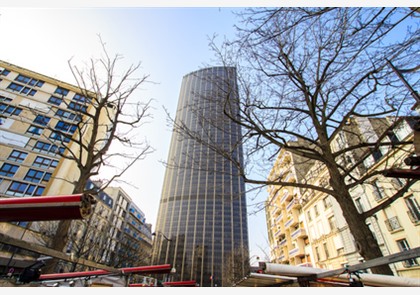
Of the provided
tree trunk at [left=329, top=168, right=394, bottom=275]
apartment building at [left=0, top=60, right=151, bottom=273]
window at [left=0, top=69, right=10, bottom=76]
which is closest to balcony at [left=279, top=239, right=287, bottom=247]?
apartment building at [left=0, top=60, right=151, bottom=273]

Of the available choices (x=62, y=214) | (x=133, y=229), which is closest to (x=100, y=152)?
(x=62, y=214)

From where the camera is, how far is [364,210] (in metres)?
17.2

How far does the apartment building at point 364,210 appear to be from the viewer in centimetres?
835

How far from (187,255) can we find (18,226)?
81.9 metres

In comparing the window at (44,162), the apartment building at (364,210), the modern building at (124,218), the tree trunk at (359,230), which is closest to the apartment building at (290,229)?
the apartment building at (364,210)

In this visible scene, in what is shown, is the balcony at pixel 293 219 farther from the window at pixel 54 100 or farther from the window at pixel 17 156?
the window at pixel 54 100

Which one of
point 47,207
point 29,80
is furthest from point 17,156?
point 47,207

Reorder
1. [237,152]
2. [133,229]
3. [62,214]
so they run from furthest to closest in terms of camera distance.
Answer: [133,229] → [237,152] → [62,214]

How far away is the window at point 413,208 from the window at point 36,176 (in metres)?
40.1

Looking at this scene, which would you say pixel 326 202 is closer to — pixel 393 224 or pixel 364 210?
pixel 364 210

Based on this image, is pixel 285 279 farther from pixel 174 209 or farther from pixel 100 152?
pixel 174 209

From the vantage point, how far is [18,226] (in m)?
25.4

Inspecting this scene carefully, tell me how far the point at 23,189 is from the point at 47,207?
3538 cm
